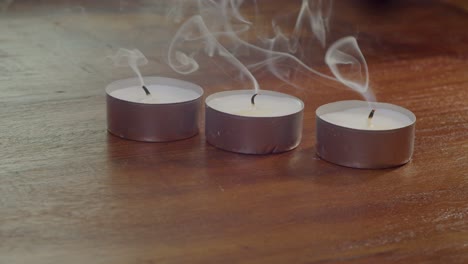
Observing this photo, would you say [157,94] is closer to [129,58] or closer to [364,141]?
[364,141]

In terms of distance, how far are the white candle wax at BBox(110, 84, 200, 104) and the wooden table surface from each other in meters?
0.07

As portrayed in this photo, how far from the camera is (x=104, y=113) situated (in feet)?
4.68

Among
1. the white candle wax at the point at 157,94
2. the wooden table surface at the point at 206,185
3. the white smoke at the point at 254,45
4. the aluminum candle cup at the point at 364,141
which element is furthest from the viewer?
the white smoke at the point at 254,45

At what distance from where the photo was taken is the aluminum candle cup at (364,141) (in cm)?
122

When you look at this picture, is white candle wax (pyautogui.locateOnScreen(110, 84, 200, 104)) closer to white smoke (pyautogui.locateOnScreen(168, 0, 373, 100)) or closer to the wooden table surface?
the wooden table surface

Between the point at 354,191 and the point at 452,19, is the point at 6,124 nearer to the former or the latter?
the point at 354,191

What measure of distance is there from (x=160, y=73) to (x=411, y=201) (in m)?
0.71

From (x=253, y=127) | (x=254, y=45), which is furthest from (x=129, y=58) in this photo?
(x=253, y=127)

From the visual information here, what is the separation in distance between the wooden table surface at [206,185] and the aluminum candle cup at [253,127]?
0.02 meters

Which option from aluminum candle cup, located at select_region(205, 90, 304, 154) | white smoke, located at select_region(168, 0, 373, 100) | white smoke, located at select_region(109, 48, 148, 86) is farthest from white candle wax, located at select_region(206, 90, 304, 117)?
white smoke, located at select_region(109, 48, 148, 86)

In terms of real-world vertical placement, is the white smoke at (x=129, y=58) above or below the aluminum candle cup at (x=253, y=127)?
below

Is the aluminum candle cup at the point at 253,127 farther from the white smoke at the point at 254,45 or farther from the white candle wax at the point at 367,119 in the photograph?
the white smoke at the point at 254,45

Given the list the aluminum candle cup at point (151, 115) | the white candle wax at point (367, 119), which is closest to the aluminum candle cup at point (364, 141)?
the white candle wax at point (367, 119)

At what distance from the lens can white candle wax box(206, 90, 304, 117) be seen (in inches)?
50.9
